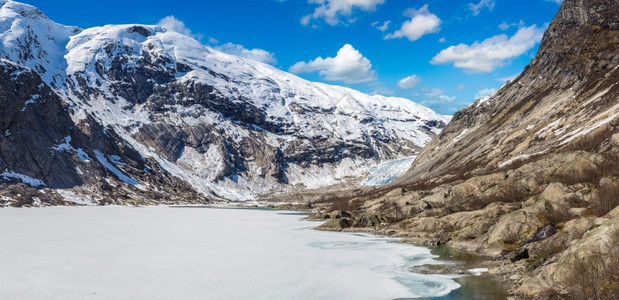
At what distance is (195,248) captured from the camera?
42.8 m

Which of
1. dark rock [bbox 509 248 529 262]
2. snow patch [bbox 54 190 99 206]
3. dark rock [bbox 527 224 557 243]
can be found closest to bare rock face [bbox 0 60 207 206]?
snow patch [bbox 54 190 99 206]

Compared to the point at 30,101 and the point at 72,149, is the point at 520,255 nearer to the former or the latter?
the point at 72,149

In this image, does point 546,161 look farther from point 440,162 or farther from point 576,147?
point 440,162

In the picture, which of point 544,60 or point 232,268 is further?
point 544,60

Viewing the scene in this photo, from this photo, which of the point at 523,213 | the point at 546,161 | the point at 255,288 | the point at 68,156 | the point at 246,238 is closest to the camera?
the point at 255,288

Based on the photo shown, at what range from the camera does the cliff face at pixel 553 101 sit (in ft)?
250

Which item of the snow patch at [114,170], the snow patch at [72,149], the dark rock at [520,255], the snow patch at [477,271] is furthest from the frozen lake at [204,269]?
the snow patch at [114,170]

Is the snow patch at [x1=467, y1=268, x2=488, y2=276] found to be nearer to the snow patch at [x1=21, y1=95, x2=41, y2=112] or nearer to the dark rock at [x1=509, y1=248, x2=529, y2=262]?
the dark rock at [x1=509, y1=248, x2=529, y2=262]

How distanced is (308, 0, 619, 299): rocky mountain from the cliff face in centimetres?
38

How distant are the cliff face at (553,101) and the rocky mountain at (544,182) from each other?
0.38m

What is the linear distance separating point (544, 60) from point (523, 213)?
106 metres

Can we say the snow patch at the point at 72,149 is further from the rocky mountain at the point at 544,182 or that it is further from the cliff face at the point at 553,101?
the cliff face at the point at 553,101

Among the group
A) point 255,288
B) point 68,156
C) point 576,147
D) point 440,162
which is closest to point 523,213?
point 255,288

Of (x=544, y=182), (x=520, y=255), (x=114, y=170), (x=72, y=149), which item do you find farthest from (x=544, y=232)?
(x=114, y=170)
